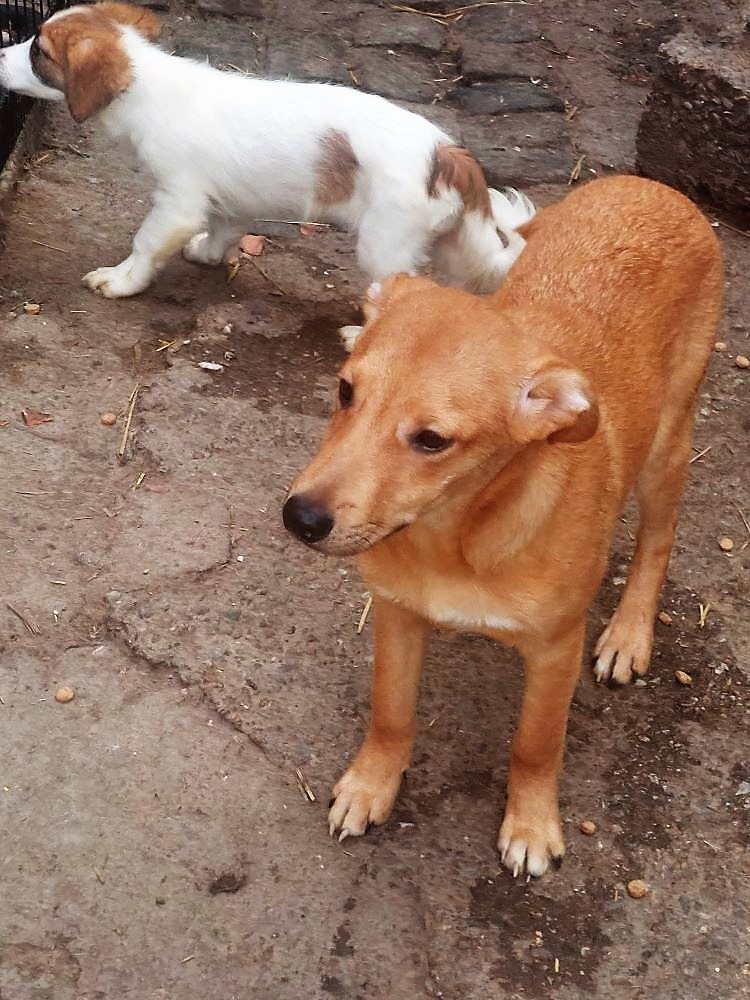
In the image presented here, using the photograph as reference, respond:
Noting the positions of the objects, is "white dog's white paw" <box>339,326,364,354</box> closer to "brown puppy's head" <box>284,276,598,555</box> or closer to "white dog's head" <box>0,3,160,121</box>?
"white dog's head" <box>0,3,160,121</box>

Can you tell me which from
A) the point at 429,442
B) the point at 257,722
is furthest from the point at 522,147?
the point at 429,442

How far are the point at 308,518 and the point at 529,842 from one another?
1.28 m

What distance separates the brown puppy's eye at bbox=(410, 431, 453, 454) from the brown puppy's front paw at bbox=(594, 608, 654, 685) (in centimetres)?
149

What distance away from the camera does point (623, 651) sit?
11.2ft

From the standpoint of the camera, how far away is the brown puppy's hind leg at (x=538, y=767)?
2.68m

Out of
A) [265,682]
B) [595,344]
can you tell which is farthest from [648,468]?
[265,682]

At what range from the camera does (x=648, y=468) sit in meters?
3.25

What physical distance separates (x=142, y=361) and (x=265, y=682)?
1.62 metres

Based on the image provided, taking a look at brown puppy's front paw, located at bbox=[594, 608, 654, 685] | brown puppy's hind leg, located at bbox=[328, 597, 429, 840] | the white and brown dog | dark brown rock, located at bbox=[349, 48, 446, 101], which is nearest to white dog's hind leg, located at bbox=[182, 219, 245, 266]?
the white and brown dog

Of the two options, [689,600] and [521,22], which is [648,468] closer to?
[689,600]

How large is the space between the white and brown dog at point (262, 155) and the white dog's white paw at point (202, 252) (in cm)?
27

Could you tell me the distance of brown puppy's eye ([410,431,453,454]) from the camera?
2131mm

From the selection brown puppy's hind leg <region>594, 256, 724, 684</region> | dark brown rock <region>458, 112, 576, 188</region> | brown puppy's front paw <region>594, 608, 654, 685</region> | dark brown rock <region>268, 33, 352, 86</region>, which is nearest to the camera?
brown puppy's hind leg <region>594, 256, 724, 684</region>

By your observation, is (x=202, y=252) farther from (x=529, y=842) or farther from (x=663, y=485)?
(x=529, y=842)
